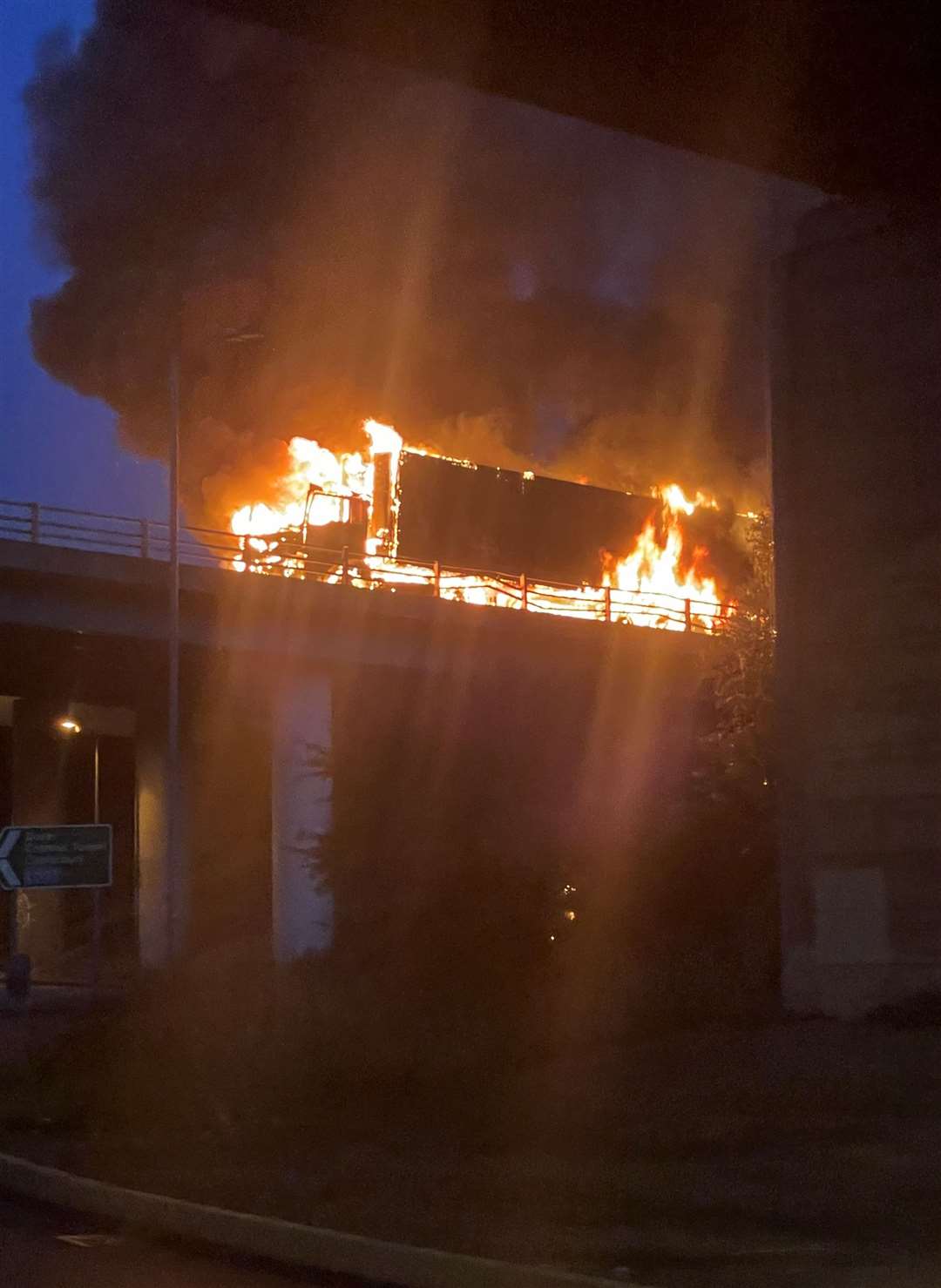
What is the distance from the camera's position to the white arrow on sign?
1742 centimetres

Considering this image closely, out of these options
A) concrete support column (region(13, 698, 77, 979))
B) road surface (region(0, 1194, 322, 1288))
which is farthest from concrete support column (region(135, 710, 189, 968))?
road surface (region(0, 1194, 322, 1288))

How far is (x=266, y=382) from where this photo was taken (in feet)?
187

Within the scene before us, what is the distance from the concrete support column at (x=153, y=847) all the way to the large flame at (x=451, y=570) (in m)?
4.71

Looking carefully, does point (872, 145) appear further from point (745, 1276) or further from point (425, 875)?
point (425, 875)

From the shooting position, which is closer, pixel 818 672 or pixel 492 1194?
pixel 492 1194

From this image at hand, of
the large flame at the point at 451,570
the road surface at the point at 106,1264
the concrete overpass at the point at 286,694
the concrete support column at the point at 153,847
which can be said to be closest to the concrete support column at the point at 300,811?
the concrete overpass at the point at 286,694

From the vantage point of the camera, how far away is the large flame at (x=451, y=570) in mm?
42562

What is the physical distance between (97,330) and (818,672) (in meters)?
41.7

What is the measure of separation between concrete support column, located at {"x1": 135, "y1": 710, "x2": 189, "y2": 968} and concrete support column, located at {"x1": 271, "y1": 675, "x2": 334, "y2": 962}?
3.30m

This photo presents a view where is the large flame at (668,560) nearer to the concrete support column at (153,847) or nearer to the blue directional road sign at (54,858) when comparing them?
the concrete support column at (153,847)

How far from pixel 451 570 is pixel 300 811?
10021mm

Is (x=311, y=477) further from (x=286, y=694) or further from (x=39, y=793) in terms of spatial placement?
(x=286, y=694)

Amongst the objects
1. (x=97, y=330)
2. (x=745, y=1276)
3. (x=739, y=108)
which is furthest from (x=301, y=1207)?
(x=97, y=330)

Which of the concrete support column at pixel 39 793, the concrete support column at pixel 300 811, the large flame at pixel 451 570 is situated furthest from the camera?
the concrete support column at pixel 39 793
